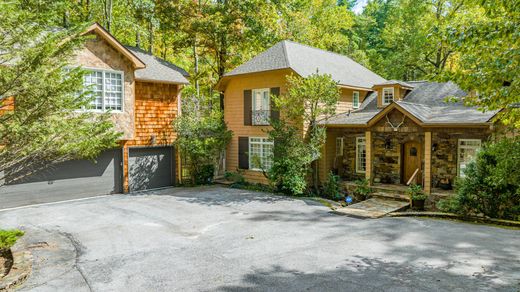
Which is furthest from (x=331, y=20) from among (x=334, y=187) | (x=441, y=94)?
(x=334, y=187)

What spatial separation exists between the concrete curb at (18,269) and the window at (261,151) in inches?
446

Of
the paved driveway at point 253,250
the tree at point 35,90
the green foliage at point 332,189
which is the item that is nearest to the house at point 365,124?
the green foliage at point 332,189

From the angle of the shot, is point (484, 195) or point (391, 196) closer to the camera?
point (484, 195)

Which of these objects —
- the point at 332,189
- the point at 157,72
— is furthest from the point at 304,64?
the point at 157,72

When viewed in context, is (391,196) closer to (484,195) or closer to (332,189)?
(332,189)

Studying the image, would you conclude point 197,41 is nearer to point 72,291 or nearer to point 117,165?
point 117,165

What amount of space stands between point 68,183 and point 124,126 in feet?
10.9

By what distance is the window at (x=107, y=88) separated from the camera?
1524 cm

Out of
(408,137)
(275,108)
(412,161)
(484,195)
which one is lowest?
(484,195)

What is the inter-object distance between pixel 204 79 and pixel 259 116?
10.6 meters

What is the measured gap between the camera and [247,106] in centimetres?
2009

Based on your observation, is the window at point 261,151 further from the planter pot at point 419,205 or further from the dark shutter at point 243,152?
the planter pot at point 419,205

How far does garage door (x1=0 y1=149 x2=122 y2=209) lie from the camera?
14273mm

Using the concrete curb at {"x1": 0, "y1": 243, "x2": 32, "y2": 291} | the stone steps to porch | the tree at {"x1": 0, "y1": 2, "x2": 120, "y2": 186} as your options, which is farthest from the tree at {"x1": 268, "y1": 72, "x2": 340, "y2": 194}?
the concrete curb at {"x1": 0, "y1": 243, "x2": 32, "y2": 291}
